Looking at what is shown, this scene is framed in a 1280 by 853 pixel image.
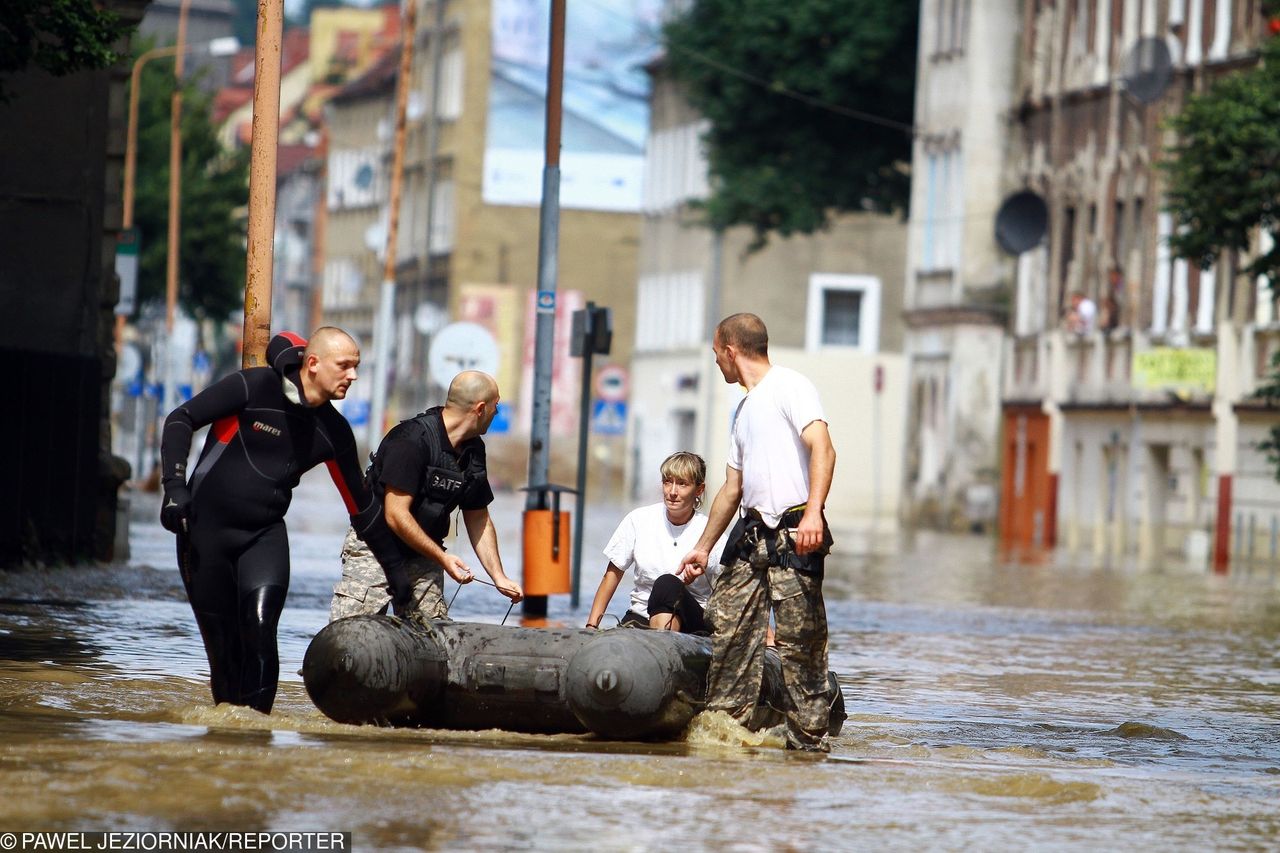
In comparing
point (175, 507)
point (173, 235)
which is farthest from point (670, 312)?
point (175, 507)

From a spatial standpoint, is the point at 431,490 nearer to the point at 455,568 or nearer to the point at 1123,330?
the point at 455,568

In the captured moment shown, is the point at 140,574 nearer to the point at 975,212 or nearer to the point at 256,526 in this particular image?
the point at 256,526

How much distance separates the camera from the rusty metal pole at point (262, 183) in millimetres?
15266

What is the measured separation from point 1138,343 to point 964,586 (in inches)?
731

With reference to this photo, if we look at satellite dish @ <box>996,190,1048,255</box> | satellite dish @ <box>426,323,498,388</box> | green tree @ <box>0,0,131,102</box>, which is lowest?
satellite dish @ <box>426,323,498,388</box>

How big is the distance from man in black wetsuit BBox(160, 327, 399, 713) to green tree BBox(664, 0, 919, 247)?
48.7 m

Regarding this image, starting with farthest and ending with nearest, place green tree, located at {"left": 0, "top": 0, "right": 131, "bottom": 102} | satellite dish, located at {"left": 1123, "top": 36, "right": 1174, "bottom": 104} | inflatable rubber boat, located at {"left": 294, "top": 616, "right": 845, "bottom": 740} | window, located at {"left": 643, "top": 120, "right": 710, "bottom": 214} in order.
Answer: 1. window, located at {"left": 643, "top": 120, "right": 710, "bottom": 214}
2. satellite dish, located at {"left": 1123, "top": 36, "right": 1174, "bottom": 104}
3. green tree, located at {"left": 0, "top": 0, "right": 131, "bottom": 102}
4. inflatable rubber boat, located at {"left": 294, "top": 616, "right": 845, "bottom": 740}

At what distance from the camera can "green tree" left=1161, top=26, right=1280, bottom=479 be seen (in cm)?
3216

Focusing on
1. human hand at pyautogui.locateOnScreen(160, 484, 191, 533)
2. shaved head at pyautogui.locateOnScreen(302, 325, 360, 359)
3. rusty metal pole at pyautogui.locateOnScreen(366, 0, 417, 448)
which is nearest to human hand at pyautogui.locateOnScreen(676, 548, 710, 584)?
shaved head at pyautogui.locateOnScreen(302, 325, 360, 359)

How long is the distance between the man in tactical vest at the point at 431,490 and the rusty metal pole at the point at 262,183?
9.18ft

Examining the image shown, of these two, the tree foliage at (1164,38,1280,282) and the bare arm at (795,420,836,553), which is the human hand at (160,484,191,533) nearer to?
the bare arm at (795,420,836,553)

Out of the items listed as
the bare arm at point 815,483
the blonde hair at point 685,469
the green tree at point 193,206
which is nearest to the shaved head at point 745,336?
the bare arm at point 815,483

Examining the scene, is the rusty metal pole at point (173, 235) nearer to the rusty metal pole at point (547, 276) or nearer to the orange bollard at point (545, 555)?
the rusty metal pole at point (547, 276)

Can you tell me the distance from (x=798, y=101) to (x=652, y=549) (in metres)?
48.9
